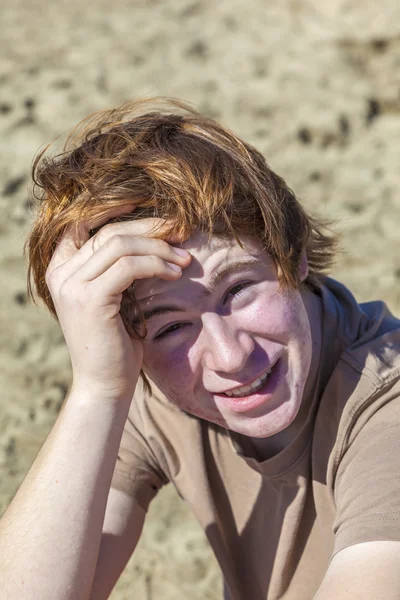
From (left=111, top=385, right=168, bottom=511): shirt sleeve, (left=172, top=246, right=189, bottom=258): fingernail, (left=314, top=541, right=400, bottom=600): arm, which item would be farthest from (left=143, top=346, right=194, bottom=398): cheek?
(left=314, top=541, right=400, bottom=600): arm

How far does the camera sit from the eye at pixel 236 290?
171cm

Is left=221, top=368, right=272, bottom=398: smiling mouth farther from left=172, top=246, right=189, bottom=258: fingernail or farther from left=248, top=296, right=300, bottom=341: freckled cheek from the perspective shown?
left=172, top=246, right=189, bottom=258: fingernail

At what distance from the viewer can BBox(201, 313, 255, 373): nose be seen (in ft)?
5.43

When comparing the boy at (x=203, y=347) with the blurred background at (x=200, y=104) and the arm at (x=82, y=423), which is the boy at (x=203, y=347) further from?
the blurred background at (x=200, y=104)

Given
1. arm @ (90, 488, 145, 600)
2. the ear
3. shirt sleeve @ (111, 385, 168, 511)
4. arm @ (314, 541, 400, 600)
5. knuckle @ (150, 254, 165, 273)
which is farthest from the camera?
shirt sleeve @ (111, 385, 168, 511)

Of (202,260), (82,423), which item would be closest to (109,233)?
(202,260)

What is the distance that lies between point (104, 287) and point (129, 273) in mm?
71

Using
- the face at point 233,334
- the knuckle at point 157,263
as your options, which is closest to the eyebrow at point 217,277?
the face at point 233,334

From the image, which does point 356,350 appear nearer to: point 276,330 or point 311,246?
point 276,330

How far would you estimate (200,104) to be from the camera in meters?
5.32

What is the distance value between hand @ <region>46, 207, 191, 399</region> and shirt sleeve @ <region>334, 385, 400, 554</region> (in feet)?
1.66

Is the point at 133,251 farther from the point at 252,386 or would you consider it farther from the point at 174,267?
the point at 252,386

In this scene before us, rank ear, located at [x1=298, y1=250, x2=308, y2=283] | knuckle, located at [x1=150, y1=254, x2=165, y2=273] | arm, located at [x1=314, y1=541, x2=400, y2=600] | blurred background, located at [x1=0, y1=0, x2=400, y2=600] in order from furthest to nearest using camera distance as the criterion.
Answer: blurred background, located at [x1=0, y1=0, x2=400, y2=600] → ear, located at [x1=298, y1=250, x2=308, y2=283] → knuckle, located at [x1=150, y1=254, x2=165, y2=273] → arm, located at [x1=314, y1=541, x2=400, y2=600]

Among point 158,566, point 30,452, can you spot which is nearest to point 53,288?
point 158,566
